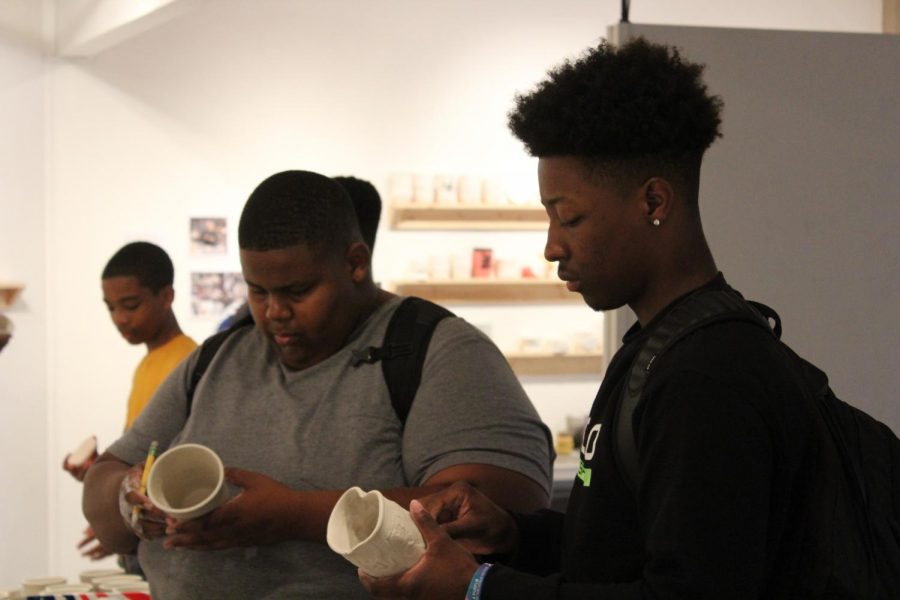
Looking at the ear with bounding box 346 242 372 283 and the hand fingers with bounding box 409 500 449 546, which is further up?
the ear with bounding box 346 242 372 283

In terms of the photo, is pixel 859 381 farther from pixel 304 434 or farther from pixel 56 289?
pixel 56 289

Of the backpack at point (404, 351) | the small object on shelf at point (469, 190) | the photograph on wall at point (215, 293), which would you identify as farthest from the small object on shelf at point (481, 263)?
the backpack at point (404, 351)

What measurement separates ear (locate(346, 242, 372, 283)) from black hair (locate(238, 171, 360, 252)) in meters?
0.02

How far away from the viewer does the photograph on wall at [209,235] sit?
20.8ft

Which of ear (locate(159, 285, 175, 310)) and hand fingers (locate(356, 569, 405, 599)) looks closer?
hand fingers (locate(356, 569, 405, 599))

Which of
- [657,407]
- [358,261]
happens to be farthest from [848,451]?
[358,261]

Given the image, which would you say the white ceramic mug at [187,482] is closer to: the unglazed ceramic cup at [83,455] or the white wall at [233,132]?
the unglazed ceramic cup at [83,455]

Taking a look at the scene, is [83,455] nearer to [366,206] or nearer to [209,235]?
[366,206]

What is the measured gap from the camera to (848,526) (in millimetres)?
1104

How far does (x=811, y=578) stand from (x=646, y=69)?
565 mm

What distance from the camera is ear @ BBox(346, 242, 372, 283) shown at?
1.91 meters

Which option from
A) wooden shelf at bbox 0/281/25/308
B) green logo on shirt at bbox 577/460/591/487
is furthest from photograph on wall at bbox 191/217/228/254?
green logo on shirt at bbox 577/460/591/487

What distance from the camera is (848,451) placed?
113 centimetres

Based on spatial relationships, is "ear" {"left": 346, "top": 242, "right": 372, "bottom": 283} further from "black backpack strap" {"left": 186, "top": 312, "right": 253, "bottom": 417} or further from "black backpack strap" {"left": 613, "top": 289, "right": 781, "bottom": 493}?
"black backpack strap" {"left": 613, "top": 289, "right": 781, "bottom": 493}
